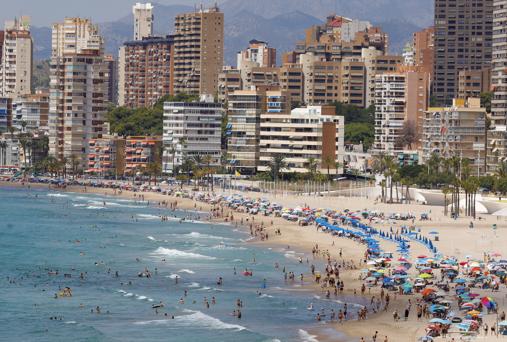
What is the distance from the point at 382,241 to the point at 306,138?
7652 cm

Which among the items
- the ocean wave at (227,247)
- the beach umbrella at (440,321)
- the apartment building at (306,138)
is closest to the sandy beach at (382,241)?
the beach umbrella at (440,321)

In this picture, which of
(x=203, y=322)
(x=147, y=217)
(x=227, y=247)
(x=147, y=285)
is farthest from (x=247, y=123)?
(x=203, y=322)

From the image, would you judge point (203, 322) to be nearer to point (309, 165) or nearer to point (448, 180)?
point (448, 180)

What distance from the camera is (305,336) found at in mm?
65188

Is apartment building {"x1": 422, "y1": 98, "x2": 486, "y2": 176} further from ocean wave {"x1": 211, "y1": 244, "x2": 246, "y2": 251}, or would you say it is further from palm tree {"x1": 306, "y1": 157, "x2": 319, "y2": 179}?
ocean wave {"x1": 211, "y1": 244, "x2": 246, "y2": 251}

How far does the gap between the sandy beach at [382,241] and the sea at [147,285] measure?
252cm

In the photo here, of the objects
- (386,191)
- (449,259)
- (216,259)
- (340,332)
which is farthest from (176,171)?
(340,332)

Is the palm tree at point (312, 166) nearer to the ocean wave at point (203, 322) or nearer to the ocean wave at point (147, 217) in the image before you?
the ocean wave at point (147, 217)

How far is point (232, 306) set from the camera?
74.7 m

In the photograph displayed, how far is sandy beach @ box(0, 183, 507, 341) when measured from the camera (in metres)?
66.9

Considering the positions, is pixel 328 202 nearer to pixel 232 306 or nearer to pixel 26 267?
pixel 26 267

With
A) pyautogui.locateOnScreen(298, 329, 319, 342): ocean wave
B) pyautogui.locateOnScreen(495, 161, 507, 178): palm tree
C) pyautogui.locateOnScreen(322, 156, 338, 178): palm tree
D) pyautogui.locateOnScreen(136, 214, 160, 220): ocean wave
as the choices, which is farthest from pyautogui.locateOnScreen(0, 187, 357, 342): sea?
pyautogui.locateOnScreen(322, 156, 338, 178): palm tree

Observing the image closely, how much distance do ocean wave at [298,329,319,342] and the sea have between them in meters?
0.06

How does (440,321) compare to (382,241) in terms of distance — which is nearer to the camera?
(440,321)
